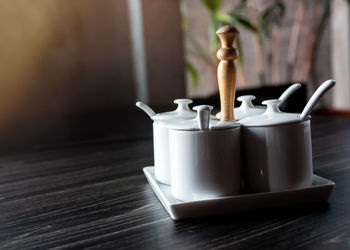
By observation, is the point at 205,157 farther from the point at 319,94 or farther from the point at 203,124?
the point at 319,94

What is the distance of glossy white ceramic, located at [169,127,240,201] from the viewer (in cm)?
A: 58

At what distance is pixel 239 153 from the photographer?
1.98 feet

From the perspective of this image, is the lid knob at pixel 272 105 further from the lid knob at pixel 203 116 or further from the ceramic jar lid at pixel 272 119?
the lid knob at pixel 203 116

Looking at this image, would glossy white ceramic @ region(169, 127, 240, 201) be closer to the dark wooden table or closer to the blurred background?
the dark wooden table

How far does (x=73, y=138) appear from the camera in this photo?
158 centimetres

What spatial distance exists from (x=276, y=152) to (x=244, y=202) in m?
0.09

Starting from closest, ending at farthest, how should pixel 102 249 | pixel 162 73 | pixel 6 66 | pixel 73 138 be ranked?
pixel 102 249
pixel 73 138
pixel 6 66
pixel 162 73

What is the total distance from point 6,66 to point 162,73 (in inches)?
51.4

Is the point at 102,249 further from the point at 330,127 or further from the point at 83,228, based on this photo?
the point at 330,127

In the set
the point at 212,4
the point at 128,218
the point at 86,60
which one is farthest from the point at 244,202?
the point at 212,4

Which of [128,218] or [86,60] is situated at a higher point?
[86,60]

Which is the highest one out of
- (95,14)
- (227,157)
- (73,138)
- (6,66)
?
(95,14)

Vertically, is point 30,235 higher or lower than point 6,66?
lower

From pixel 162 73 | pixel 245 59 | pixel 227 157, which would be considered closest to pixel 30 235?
pixel 227 157
